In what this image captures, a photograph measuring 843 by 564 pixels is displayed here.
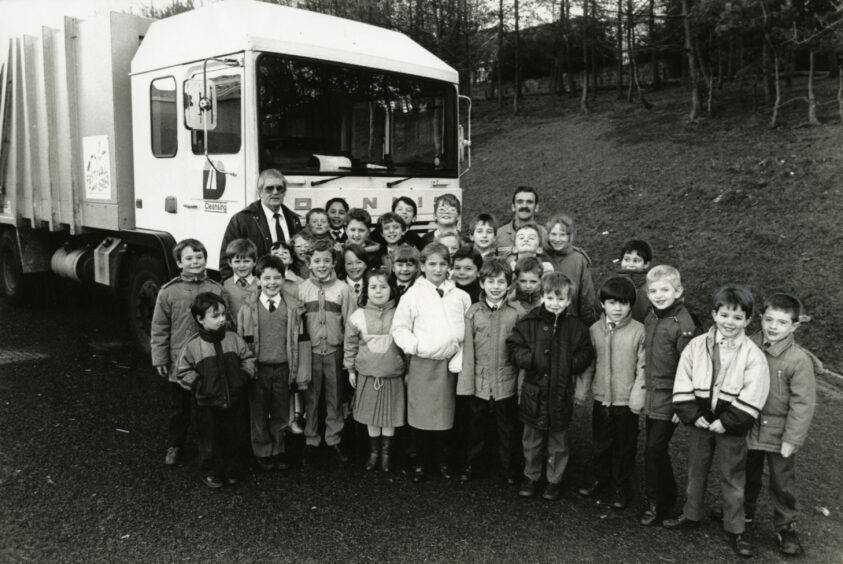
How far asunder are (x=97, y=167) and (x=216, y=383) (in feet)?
12.9

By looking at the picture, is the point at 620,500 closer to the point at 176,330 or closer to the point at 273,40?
the point at 176,330

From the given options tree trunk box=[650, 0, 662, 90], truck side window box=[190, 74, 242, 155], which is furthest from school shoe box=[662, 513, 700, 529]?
tree trunk box=[650, 0, 662, 90]

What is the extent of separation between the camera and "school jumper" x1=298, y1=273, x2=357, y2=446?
4172 millimetres

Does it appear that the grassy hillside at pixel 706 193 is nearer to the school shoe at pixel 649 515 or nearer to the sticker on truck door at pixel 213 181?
the school shoe at pixel 649 515

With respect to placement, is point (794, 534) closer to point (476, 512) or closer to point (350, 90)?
point (476, 512)

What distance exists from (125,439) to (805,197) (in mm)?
8567

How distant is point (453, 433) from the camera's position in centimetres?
421

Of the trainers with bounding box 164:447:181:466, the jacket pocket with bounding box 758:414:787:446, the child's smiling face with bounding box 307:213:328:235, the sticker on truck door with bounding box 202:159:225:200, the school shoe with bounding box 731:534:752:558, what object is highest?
the sticker on truck door with bounding box 202:159:225:200

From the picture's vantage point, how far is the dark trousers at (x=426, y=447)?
409 centimetres

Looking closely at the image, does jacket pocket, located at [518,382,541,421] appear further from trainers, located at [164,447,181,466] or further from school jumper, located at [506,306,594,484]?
trainers, located at [164,447,181,466]

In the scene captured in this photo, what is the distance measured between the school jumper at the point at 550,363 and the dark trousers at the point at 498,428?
15 cm

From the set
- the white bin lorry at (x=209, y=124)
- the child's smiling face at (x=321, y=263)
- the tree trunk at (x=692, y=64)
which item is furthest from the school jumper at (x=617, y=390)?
the tree trunk at (x=692, y=64)

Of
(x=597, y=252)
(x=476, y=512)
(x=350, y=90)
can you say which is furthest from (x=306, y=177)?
(x=597, y=252)

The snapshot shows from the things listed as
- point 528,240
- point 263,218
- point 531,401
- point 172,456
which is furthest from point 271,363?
point 528,240
